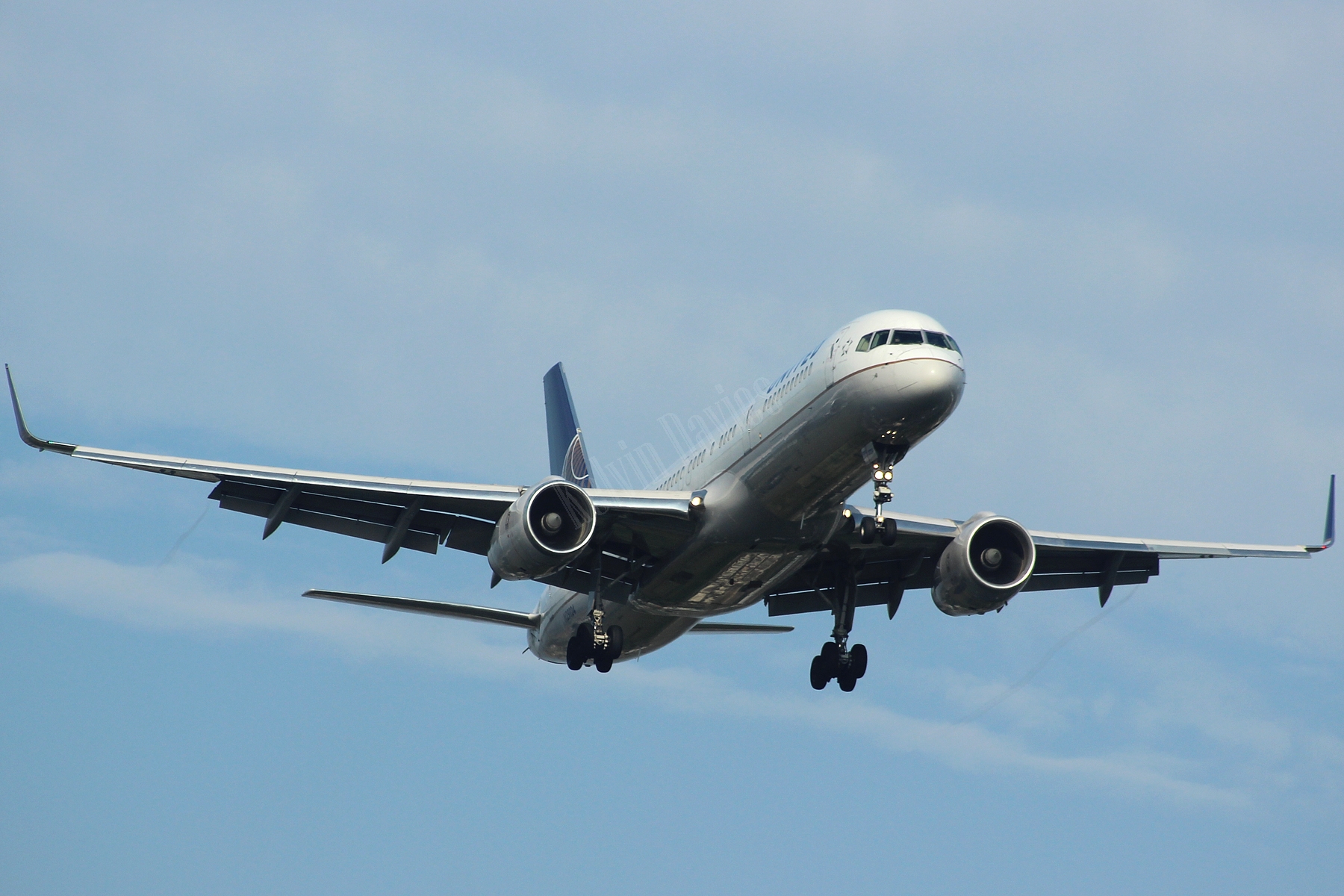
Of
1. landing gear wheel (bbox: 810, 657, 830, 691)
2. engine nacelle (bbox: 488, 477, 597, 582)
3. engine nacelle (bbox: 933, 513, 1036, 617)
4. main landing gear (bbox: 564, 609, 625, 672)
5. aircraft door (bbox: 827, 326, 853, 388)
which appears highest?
aircraft door (bbox: 827, 326, 853, 388)

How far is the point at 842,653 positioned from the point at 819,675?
2.63 feet

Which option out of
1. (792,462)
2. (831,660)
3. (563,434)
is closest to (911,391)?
(792,462)

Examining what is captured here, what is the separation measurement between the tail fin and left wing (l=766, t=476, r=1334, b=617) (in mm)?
8908

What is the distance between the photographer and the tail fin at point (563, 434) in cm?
4597

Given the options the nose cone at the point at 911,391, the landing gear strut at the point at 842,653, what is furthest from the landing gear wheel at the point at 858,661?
the nose cone at the point at 911,391

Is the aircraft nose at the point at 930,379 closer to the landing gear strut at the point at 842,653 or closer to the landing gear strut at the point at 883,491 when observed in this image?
the landing gear strut at the point at 883,491

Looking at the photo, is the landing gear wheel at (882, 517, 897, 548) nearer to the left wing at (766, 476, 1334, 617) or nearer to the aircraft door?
the aircraft door

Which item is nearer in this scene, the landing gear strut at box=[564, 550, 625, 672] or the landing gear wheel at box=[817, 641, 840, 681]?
the landing gear strut at box=[564, 550, 625, 672]

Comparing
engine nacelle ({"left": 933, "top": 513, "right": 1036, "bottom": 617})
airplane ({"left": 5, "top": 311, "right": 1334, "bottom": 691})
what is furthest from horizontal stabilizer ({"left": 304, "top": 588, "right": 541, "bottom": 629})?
engine nacelle ({"left": 933, "top": 513, "right": 1036, "bottom": 617})

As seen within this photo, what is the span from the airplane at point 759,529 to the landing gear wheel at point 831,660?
4 cm

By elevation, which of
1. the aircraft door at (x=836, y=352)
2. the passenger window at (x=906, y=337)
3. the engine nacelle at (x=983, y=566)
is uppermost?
the passenger window at (x=906, y=337)

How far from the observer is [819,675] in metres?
37.8

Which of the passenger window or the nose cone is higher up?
the passenger window

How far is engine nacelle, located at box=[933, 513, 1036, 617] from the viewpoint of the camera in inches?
1375
